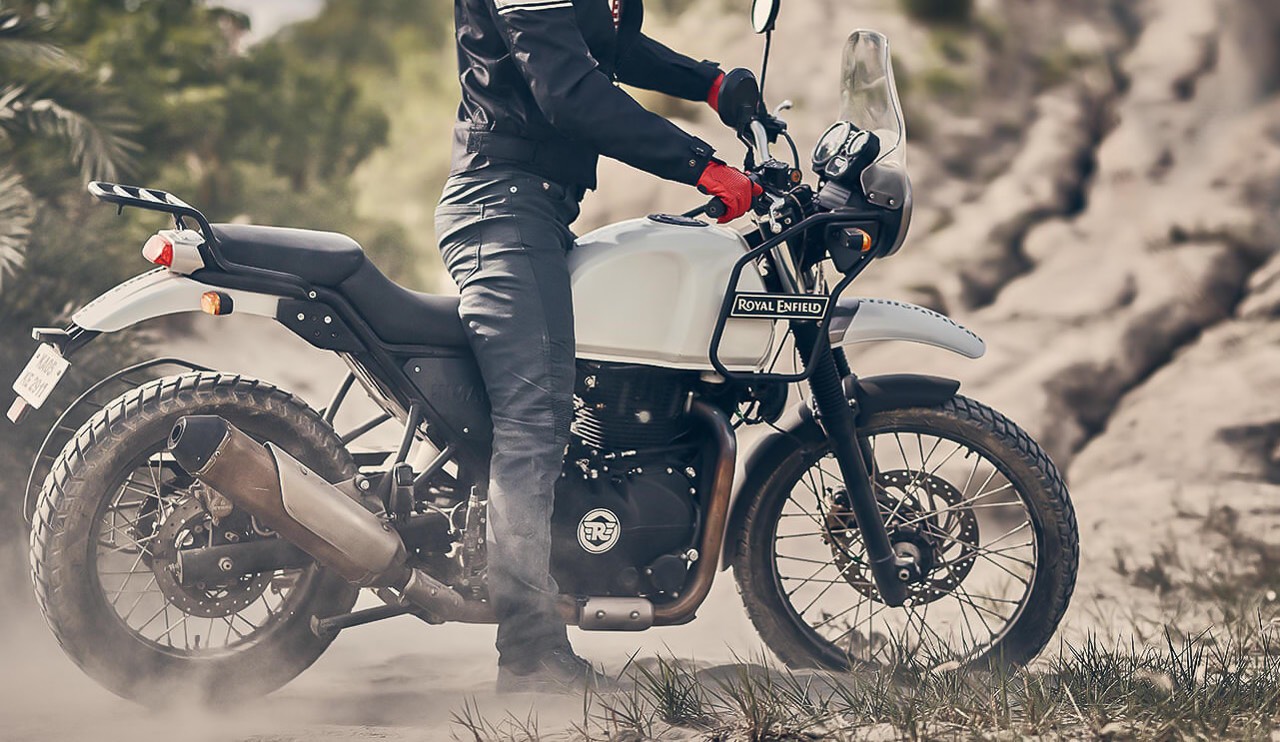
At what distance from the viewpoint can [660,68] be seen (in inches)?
171

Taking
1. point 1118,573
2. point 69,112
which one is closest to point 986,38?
point 1118,573

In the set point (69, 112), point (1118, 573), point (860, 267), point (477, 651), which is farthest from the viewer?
point (69, 112)

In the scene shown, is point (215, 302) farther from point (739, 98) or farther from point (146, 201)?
point (739, 98)

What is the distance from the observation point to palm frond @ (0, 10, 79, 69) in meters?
7.28

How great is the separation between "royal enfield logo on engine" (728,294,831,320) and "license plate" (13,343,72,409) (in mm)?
1823

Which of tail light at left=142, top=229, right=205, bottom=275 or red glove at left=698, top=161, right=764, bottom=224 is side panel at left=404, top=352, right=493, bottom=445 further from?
red glove at left=698, top=161, right=764, bottom=224

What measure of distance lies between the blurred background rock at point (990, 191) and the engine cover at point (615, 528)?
2.01 metres

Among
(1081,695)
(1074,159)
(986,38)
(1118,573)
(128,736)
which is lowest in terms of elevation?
(128,736)

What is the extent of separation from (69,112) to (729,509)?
16.0 feet

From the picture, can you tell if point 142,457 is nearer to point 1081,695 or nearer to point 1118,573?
point 1081,695

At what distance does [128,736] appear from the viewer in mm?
3613

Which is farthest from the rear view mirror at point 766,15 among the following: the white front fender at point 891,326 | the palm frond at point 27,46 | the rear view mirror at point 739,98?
the palm frond at point 27,46

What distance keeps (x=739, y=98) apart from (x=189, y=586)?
2.03 metres

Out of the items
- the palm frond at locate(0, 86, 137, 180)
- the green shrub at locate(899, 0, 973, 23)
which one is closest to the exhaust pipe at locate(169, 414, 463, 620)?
the palm frond at locate(0, 86, 137, 180)
